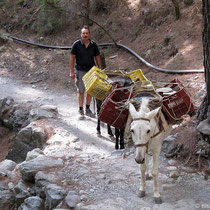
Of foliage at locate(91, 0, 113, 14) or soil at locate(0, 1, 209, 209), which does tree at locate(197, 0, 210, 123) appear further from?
foliage at locate(91, 0, 113, 14)

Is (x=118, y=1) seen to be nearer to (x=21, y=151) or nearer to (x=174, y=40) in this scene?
(x=174, y=40)

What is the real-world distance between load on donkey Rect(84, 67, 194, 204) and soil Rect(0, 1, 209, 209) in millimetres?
Result: 586

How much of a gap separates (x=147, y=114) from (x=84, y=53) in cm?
412

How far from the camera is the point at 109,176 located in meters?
5.44

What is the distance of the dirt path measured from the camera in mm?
4562

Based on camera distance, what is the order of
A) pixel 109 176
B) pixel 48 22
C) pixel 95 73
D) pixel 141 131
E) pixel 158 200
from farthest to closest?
1. pixel 48 22
2. pixel 95 73
3. pixel 109 176
4. pixel 158 200
5. pixel 141 131

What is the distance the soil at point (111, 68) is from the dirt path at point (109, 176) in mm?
15

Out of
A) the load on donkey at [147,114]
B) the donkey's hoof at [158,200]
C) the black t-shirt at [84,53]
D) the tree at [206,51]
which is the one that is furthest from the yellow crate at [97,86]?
the donkey's hoof at [158,200]

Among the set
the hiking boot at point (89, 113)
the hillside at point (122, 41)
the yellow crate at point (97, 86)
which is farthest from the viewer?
the hillside at point (122, 41)

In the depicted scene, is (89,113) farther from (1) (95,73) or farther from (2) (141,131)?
(2) (141,131)

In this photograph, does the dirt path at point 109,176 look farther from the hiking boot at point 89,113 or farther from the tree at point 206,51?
the tree at point 206,51

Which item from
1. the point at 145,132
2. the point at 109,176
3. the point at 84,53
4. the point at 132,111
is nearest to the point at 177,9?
the point at 84,53

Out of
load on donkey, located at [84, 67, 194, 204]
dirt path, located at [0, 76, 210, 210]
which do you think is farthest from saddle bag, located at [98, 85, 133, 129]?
dirt path, located at [0, 76, 210, 210]

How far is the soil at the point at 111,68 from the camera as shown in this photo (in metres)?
5.13
